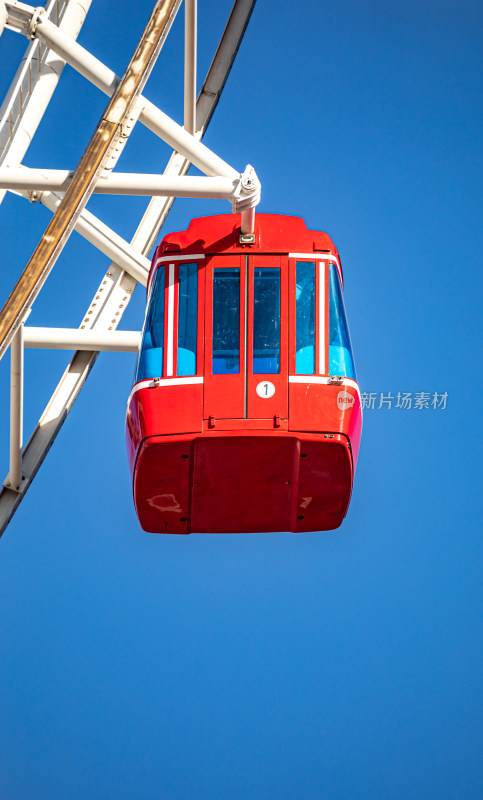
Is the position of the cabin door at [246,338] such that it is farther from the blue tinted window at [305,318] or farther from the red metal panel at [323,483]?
the red metal panel at [323,483]

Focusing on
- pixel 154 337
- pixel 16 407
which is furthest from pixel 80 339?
pixel 154 337

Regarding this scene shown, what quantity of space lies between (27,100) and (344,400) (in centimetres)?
532

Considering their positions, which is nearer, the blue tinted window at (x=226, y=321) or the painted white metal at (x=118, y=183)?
the blue tinted window at (x=226, y=321)

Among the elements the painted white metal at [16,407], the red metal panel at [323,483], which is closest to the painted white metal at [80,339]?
the painted white metal at [16,407]

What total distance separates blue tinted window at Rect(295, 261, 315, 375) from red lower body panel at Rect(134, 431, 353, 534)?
70 centimetres

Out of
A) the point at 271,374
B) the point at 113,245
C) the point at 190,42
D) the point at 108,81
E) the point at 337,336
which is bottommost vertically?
the point at 271,374

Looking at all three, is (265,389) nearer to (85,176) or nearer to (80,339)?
(85,176)

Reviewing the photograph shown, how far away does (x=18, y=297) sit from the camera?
32.7 ft

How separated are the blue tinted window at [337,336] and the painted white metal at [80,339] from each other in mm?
3616

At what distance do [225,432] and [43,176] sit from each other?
3.06 meters

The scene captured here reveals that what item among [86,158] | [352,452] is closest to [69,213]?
[86,158]

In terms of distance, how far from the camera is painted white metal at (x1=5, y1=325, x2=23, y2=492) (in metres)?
13.2

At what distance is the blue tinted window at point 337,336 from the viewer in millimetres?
10828

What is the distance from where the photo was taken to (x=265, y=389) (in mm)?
10477
